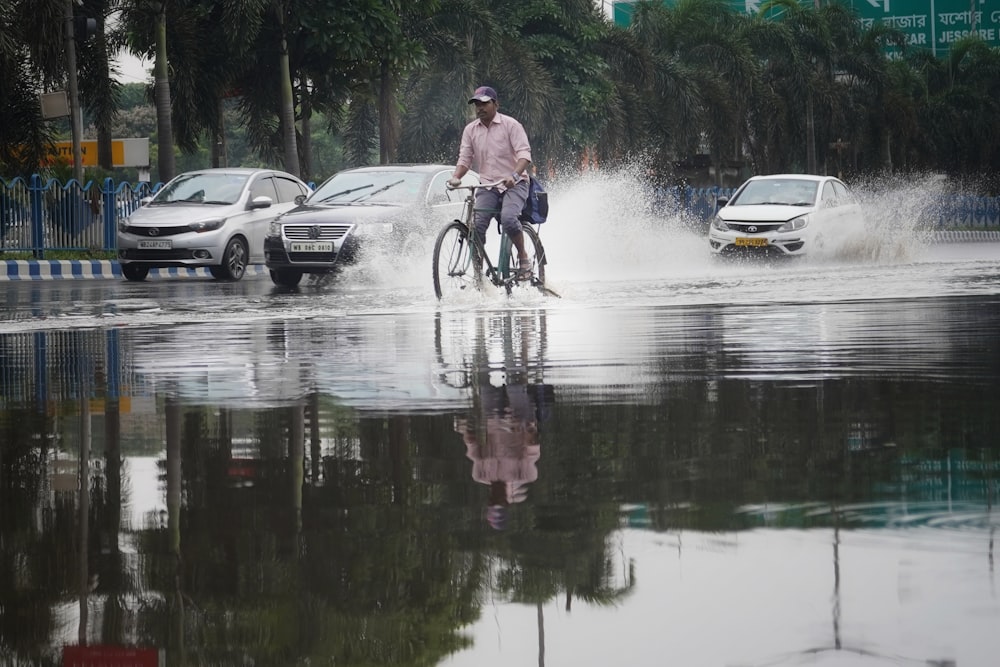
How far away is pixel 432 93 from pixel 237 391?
3655cm

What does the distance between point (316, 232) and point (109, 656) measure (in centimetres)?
1727

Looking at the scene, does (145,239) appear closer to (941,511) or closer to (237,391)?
(237,391)

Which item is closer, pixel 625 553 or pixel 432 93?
pixel 625 553

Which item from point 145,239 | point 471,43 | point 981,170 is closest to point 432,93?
point 471,43

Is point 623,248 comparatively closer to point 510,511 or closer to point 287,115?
point 287,115

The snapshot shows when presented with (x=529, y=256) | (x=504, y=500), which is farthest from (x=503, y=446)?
(x=529, y=256)

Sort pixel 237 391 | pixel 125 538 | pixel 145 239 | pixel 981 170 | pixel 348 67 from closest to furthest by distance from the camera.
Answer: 1. pixel 125 538
2. pixel 237 391
3. pixel 145 239
4. pixel 348 67
5. pixel 981 170

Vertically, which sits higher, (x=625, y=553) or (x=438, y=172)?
(x=438, y=172)

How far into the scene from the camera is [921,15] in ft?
210

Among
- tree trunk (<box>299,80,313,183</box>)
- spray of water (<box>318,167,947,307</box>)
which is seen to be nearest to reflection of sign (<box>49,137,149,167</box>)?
tree trunk (<box>299,80,313,183</box>)

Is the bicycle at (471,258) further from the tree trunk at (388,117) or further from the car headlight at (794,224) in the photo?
the tree trunk at (388,117)

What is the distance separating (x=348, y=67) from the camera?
136 ft

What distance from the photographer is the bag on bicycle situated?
622 inches

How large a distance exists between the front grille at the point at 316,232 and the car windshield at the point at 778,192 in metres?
8.82
